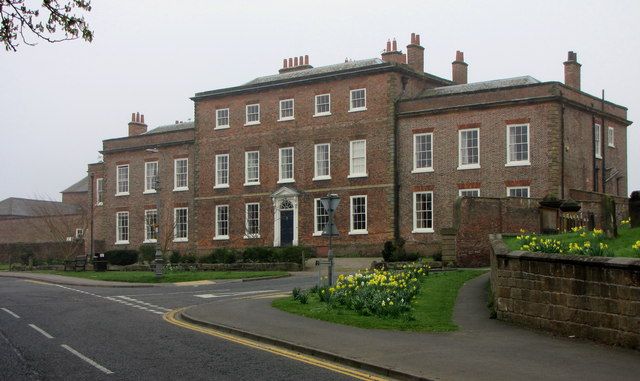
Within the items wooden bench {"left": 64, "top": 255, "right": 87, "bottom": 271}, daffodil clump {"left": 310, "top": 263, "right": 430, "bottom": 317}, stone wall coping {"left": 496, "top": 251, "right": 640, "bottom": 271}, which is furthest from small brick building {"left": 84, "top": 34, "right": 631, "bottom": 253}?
stone wall coping {"left": 496, "top": 251, "right": 640, "bottom": 271}

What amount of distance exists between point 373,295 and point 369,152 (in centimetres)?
2904

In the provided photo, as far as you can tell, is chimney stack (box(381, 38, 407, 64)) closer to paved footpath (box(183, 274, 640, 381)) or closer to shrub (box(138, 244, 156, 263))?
shrub (box(138, 244, 156, 263))

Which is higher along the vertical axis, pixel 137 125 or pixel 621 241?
pixel 137 125

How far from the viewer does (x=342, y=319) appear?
1756cm

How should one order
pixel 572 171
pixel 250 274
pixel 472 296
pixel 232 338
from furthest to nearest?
pixel 572 171, pixel 250 274, pixel 472 296, pixel 232 338

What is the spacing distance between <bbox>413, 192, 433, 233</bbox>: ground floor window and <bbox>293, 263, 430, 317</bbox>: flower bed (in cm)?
2268

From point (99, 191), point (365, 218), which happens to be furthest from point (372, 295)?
point (99, 191)

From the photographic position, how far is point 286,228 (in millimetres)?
50656

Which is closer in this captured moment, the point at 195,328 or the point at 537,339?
the point at 537,339

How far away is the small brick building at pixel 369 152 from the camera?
42812 mm

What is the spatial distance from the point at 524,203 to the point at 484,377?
24.7m

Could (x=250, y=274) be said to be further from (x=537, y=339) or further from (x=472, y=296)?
(x=537, y=339)

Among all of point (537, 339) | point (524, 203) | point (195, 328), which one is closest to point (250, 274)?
point (524, 203)

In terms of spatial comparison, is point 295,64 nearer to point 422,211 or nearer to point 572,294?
point 422,211
